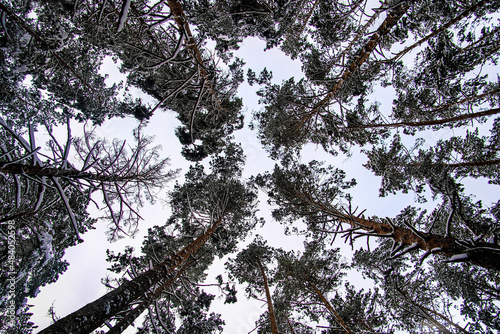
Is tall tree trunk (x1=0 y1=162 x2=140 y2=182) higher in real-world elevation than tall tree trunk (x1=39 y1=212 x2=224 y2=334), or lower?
higher

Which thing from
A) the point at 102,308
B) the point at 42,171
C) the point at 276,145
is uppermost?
the point at 276,145

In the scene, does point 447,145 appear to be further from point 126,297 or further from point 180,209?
point 180,209

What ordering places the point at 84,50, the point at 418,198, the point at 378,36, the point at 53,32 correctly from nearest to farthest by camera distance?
the point at 378,36 < the point at 53,32 < the point at 84,50 < the point at 418,198

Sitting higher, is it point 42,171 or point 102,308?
point 42,171

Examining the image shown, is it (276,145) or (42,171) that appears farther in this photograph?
(276,145)

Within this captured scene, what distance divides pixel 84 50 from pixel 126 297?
31.0 feet

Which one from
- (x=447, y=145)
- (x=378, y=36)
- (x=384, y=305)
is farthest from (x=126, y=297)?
(x=447, y=145)

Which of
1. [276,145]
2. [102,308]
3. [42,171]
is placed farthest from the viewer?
[276,145]

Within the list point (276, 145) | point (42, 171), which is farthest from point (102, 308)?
point (276, 145)

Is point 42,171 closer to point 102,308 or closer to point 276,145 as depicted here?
point 102,308

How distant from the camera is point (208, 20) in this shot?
679 centimetres

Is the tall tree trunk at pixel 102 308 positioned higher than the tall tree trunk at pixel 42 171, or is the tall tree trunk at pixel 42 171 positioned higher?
the tall tree trunk at pixel 42 171

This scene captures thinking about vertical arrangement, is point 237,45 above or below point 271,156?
above

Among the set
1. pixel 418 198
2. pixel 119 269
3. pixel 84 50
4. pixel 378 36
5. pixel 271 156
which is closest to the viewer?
pixel 378 36
